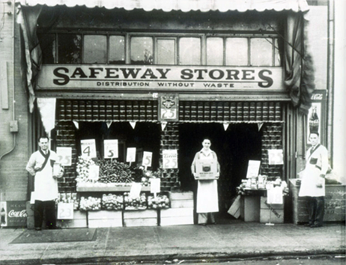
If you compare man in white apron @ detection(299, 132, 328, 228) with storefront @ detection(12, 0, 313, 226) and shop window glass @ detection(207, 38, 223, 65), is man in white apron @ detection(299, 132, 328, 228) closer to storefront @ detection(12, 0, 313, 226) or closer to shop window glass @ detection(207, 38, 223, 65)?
storefront @ detection(12, 0, 313, 226)

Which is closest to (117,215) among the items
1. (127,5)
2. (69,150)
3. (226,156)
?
(69,150)

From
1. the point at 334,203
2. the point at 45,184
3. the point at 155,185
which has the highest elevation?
the point at 45,184

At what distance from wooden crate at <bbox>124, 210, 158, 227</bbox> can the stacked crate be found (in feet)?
0.75

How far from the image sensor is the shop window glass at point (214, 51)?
10258 millimetres

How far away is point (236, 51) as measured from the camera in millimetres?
10336

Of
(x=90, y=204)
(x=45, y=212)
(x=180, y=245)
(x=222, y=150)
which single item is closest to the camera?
(x=180, y=245)

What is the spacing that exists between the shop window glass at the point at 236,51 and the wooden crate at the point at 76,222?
499cm

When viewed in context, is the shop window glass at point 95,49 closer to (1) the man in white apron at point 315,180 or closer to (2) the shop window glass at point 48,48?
(2) the shop window glass at point 48,48

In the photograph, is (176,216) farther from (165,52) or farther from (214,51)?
(214,51)

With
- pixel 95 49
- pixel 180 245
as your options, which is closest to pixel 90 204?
pixel 180 245

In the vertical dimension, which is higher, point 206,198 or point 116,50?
point 116,50

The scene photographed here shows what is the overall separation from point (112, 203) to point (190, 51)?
4044mm

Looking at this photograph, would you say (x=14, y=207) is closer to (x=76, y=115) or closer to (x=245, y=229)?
Result: (x=76, y=115)

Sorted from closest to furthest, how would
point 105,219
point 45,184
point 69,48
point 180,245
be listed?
point 180,245 → point 45,184 → point 105,219 → point 69,48
